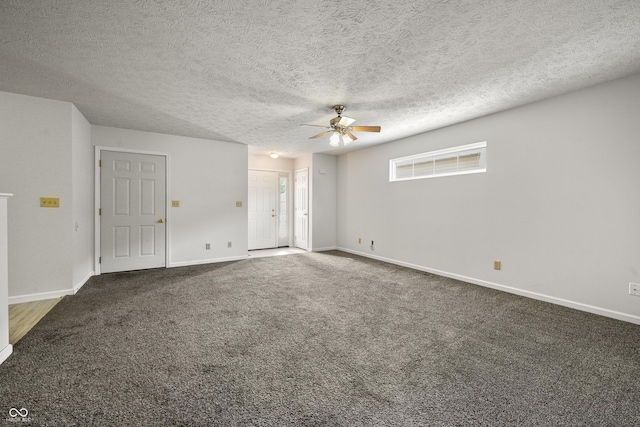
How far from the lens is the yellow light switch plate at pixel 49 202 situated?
3.38 m

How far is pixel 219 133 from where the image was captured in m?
4.91

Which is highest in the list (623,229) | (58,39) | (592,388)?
(58,39)

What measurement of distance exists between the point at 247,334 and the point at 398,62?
9.11 ft

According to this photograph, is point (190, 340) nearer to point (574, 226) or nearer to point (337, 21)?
point (337, 21)

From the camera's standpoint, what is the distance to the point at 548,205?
3.33 metres

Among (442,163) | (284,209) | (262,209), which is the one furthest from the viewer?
(284,209)

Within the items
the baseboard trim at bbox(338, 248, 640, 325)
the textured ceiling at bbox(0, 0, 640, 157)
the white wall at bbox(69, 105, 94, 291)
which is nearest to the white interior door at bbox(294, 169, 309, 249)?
the baseboard trim at bbox(338, 248, 640, 325)

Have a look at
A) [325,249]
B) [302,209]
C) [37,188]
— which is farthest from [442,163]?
[37,188]

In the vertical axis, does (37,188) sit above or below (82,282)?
above

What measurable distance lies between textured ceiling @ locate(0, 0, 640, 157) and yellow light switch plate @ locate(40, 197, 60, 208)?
48.5 inches

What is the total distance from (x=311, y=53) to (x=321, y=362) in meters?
2.46

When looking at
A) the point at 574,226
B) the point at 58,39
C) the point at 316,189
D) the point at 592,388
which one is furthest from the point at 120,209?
the point at 574,226

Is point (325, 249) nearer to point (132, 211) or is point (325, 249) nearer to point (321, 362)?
point (132, 211)

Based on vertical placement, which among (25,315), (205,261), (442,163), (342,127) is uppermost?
(342,127)
